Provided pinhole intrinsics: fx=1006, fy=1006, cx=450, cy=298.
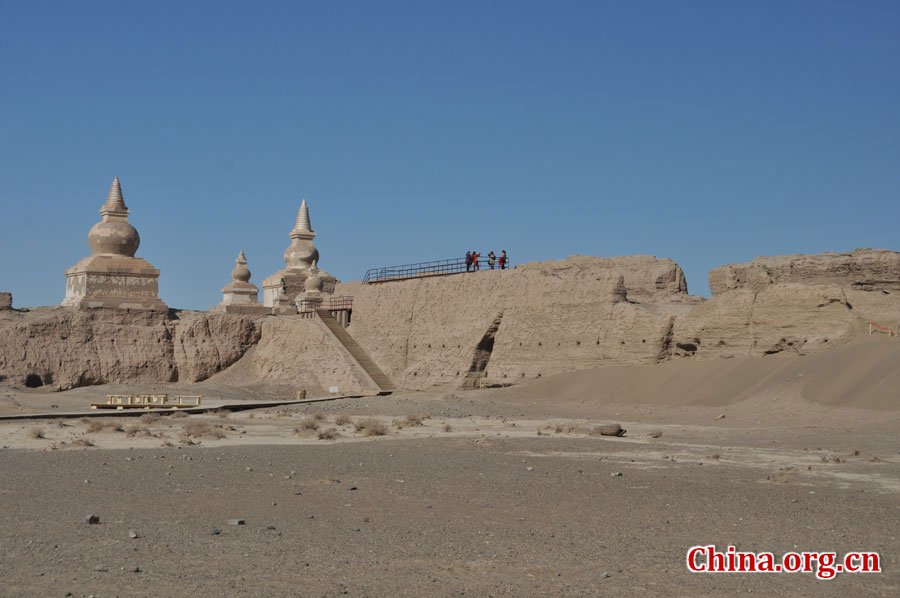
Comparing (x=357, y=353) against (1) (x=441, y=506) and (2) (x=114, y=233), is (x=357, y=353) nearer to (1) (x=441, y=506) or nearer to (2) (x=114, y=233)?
(2) (x=114, y=233)

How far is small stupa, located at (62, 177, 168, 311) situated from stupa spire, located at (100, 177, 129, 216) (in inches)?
1.9

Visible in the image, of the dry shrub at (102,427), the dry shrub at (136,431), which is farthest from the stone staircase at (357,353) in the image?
the dry shrub at (136,431)

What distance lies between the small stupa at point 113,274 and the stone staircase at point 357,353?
8349 mm

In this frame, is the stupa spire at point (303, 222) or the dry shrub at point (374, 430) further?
the stupa spire at point (303, 222)

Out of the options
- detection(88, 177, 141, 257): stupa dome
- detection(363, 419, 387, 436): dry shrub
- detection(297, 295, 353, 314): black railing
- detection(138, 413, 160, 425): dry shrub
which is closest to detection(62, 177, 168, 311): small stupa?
detection(88, 177, 141, 257): stupa dome

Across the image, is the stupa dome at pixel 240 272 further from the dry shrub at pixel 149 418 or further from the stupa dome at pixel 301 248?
the dry shrub at pixel 149 418

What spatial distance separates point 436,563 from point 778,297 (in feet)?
69.2

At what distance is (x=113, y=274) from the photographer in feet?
151

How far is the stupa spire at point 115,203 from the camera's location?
48312 mm

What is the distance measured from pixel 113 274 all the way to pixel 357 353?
1310cm

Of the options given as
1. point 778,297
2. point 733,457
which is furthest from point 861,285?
point 733,457

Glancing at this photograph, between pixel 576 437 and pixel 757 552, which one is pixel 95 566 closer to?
pixel 757 552

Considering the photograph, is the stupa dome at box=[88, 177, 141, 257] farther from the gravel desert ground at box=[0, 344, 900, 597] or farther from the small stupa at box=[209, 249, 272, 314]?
the gravel desert ground at box=[0, 344, 900, 597]

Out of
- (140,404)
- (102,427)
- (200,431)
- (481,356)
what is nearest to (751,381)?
(481,356)
